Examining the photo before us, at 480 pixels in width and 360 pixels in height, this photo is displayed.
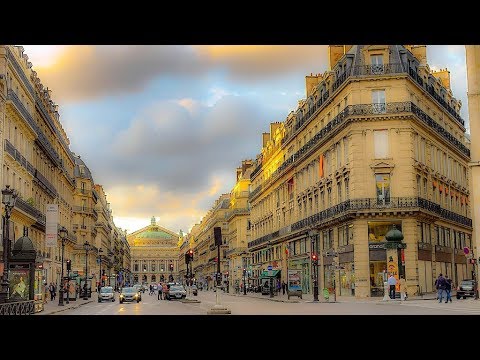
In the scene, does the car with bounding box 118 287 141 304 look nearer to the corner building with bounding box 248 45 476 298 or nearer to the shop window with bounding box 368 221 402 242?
the corner building with bounding box 248 45 476 298

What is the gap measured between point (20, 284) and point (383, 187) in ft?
92.6

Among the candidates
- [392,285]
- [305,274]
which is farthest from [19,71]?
[305,274]

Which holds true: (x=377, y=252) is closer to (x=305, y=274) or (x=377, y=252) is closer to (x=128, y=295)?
(x=305, y=274)

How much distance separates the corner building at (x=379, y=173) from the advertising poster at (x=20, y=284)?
21692 millimetres

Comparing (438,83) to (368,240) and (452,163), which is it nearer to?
(452,163)

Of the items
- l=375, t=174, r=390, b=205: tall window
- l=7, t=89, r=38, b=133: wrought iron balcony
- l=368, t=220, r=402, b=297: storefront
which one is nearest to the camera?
l=7, t=89, r=38, b=133: wrought iron balcony

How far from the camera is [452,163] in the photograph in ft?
208

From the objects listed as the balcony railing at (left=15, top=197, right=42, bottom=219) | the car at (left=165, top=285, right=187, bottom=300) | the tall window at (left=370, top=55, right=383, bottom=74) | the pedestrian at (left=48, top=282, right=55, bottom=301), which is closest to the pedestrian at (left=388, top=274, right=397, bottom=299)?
the tall window at (left=370, top=55, right=383, bottom=74)

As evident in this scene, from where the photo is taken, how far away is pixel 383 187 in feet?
165

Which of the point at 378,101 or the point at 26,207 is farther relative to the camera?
the point at 378,101

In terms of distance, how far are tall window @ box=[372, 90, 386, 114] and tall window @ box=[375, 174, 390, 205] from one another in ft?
15.6

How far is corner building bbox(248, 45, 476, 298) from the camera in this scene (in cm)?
4969

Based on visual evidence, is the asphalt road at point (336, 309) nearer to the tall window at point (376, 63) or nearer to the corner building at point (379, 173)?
the corner building at point (379, 173)
